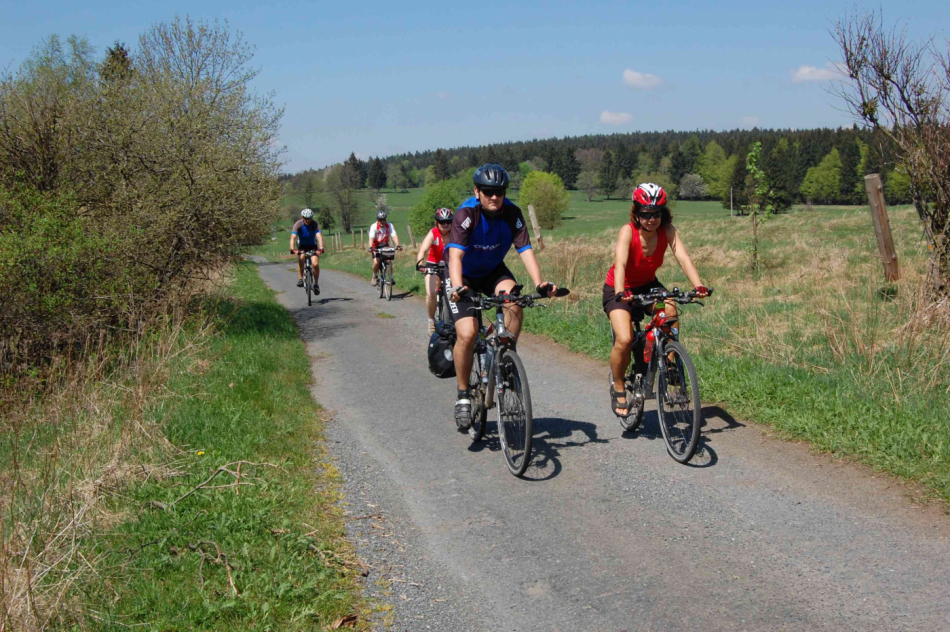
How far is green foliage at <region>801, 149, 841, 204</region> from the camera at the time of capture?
4500 inches

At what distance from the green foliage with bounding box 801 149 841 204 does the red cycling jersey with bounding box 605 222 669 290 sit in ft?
393

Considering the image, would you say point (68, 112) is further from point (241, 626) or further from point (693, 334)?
point (241, 626)

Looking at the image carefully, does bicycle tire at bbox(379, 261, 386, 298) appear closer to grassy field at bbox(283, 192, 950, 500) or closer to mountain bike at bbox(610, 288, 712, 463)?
grassy field at bbox(283, 192, 950, 500)

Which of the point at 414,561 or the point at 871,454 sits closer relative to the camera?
the point at 414,561

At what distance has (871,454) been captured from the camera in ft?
17.6

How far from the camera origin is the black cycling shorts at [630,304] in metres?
6.13

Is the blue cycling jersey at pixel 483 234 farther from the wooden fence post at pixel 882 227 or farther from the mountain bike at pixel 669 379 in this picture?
the wooden fence post at pixel 882 227

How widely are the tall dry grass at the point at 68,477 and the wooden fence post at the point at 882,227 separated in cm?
980

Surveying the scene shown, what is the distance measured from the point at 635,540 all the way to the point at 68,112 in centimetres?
1138

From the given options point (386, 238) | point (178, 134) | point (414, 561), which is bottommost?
point (414, 561)

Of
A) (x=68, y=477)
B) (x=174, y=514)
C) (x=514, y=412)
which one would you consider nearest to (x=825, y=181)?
(x=514, y=412)

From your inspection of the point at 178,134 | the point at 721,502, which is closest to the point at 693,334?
the point at 721,502

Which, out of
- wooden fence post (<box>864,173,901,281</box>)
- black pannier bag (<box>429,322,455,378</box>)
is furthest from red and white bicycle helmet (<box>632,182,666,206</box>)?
wooden fence post (<box>864,173,901,281</box>)

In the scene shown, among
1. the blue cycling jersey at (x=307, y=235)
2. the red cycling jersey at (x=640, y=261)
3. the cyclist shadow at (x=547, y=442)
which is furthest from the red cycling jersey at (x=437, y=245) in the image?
the blue cycling jersey at (x=307, y=235)
